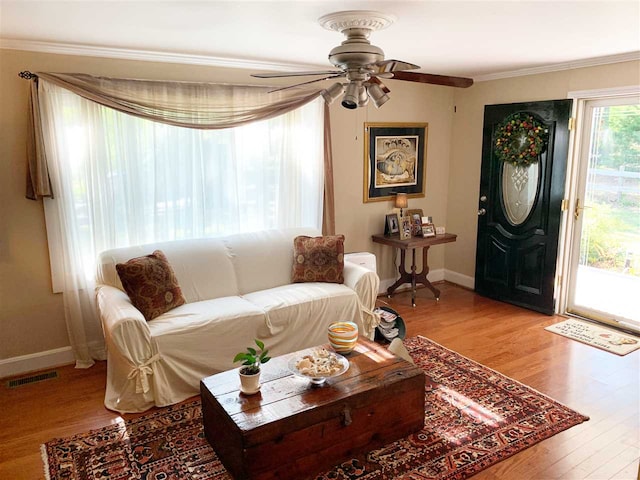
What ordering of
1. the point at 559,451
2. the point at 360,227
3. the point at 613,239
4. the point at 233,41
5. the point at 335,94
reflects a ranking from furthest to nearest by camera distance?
the point at 360,227 < the point at 613,239 < the point at 233,41 < the point at 335,94 < the point at 559,451

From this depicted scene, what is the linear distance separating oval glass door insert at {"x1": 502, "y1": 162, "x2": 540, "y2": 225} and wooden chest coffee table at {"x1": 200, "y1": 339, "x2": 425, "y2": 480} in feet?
8.80

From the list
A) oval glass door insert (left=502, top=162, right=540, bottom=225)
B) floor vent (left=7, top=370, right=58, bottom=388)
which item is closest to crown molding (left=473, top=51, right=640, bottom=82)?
oval glass door insert (left=502, top=162, right=540, bottom=225)

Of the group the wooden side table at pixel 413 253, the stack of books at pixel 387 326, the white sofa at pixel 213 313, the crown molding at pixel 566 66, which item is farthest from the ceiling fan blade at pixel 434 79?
the stack of books at pixel 387 326

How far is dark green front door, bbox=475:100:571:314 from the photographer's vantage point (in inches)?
176

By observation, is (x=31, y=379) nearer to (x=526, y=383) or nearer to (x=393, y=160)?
(x=526, y=383)

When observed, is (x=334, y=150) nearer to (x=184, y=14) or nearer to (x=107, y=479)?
(x=184, y=14)

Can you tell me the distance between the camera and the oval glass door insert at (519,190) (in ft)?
15.3

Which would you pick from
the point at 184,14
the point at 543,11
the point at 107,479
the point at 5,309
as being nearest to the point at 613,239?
the point at 543,11

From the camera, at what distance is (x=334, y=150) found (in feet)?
15.4

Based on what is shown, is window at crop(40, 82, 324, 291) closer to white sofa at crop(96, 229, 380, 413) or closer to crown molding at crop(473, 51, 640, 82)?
white sofa at crop(96, 229, 380, 413)

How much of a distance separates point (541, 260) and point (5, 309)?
4484mm

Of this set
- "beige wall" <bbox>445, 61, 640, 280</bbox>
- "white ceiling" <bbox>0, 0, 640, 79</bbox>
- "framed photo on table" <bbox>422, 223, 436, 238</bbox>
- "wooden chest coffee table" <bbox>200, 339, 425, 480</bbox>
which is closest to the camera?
"wooden chest coffee table" <bbox>200, 339, 425, 480</bbox>

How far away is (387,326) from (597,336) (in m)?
1.77

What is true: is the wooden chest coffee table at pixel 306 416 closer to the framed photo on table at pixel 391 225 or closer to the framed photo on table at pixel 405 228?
the framed photo on table at pixel 405 228
